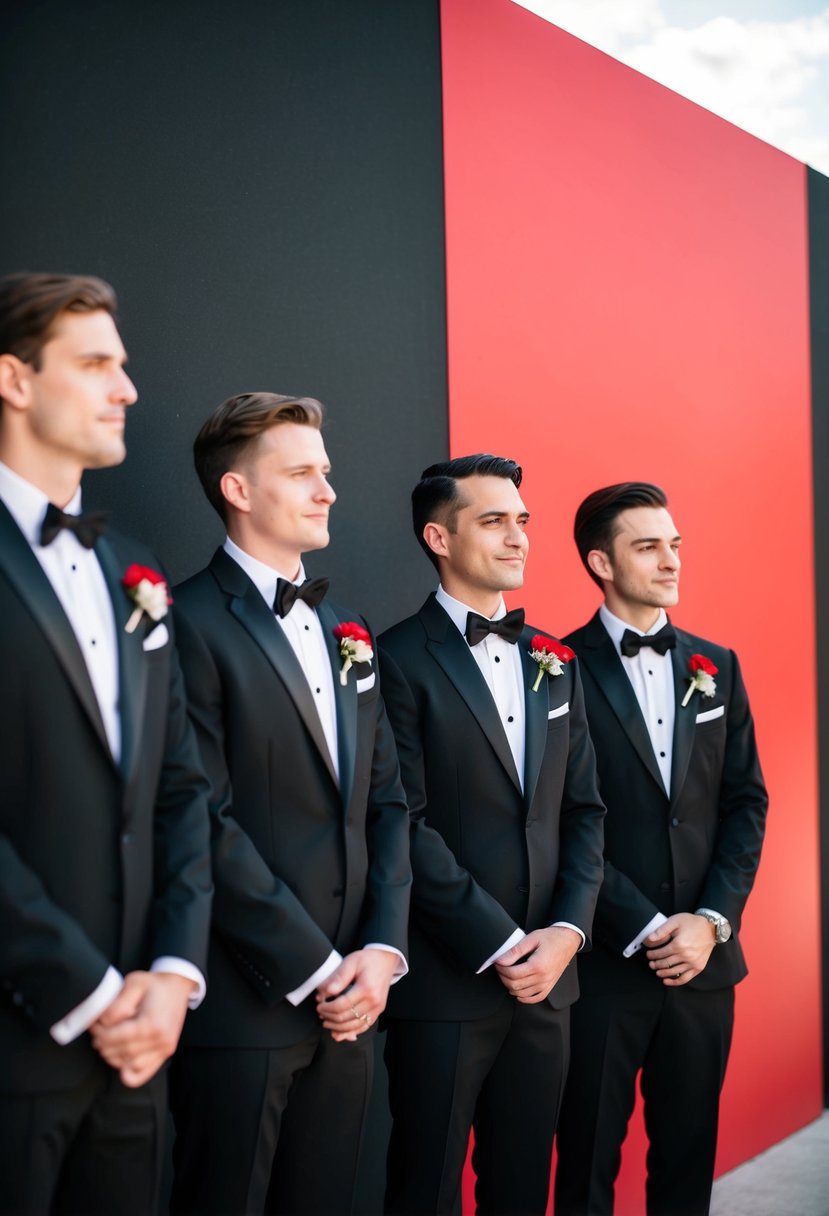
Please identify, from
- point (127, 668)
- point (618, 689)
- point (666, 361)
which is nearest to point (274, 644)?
point (127, 668)

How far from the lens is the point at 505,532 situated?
3332 mm

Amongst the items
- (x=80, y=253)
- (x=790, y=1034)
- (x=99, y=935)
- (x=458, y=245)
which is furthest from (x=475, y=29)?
(x=790, y=1034)

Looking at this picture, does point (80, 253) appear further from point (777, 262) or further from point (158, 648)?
point (777, 262)

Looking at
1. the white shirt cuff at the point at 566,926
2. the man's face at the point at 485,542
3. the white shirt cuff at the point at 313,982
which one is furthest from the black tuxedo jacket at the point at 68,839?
the man's face at the point at 485,542

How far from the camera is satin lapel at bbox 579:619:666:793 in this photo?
357cm

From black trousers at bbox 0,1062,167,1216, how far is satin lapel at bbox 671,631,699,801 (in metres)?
1.76

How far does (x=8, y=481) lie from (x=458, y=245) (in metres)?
2.32

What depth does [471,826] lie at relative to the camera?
122 inches

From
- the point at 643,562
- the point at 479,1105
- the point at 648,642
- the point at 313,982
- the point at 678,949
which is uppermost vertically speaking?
the point at 643,562

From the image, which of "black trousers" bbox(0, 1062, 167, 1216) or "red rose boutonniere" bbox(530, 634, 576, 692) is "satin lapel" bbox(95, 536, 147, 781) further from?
"red rose boutonniere" bbox(530, 634, 576, 692)

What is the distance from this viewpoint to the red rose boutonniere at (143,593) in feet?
7.64

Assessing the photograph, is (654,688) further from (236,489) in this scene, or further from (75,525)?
(75,525)

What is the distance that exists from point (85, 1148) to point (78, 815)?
0.57 metres

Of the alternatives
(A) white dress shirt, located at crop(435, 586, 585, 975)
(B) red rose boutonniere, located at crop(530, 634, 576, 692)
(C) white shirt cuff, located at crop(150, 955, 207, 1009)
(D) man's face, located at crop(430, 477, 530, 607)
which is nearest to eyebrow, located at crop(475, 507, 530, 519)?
(D) man's face, located at crop(430, 477, 530, 607)
